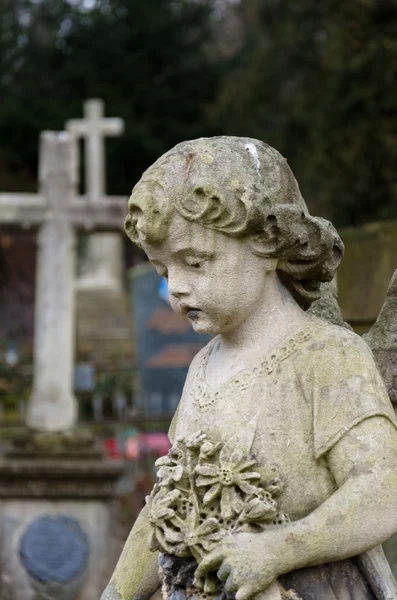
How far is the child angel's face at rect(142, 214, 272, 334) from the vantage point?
2459mm

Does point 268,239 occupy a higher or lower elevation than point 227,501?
higher

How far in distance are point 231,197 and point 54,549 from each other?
20.7 feet

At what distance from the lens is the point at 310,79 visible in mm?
21781

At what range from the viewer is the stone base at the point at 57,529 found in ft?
26.7

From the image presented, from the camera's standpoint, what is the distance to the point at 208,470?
238cm

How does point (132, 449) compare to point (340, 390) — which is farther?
point (132, 449)

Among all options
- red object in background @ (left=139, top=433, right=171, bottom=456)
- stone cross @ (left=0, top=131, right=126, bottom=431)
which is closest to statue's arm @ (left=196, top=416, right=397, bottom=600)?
red object in background @ (left=139, top=433, right=171, bottom=456)

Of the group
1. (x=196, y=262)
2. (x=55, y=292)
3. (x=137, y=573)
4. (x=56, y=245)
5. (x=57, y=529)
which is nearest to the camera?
(x=196, y=262)

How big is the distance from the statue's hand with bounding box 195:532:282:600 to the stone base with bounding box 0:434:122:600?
5.87 meters

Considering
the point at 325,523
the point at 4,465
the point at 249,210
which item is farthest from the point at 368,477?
the point at 4,465

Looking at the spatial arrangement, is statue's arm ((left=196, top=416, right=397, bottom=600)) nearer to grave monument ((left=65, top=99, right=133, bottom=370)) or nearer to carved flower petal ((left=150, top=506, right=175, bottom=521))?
carved flower petal ((left=150, top=506, right=175, bottom=521))

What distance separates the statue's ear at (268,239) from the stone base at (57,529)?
19.0 ft

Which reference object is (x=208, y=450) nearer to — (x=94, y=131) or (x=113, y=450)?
(x=113, y=450)

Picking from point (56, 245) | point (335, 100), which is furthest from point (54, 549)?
point (335, 100)
